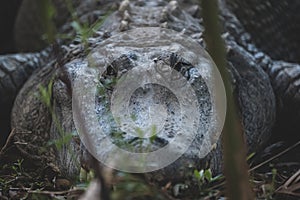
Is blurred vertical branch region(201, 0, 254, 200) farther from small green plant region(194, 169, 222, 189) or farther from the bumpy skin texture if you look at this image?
the bumpy skin texture

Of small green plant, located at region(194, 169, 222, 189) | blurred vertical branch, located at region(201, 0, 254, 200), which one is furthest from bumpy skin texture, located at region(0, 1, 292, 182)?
blurred vertical branch, located at region(201, 0, 254, 200)

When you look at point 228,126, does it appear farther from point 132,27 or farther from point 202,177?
point 132,27

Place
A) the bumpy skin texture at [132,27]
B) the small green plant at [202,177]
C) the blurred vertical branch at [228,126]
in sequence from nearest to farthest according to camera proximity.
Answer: the blurred vertical branch at [228,126]
the small green plant at [202,177]
the bumpy skin texture at [132,27]

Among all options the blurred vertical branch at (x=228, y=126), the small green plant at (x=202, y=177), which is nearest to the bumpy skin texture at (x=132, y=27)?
the small green plant at (x=202, y=177)

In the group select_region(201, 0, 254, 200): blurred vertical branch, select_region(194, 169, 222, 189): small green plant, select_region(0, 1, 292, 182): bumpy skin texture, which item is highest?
select_region(201, 0, 254, 200): blurred vertical branch

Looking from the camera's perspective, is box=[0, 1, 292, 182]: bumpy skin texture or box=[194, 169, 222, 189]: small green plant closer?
box=[194, 169, 222, 189]: small green plant

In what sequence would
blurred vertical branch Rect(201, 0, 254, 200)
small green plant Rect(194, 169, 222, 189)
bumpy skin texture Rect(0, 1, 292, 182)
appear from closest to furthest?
blurred vertical branch Rect(201, 0, 254, 200)
small green plant Rect(194, 169, 222, 189)
bumpy skin texture Rect(0, 1, 292, 182)

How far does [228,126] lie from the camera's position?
5.29 feet

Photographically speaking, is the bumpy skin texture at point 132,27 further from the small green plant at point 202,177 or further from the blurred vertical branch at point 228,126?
the blurred vertical branch at point 228,126

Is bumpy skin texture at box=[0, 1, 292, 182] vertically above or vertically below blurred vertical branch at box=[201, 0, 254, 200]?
below

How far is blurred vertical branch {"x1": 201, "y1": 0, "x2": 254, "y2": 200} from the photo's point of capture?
5.18 feet

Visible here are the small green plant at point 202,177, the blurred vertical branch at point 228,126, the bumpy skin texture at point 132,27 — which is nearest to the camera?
the blurred vertical branch at point 228,126

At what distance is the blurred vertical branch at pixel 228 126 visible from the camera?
1.58 meters

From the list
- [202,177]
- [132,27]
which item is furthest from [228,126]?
[132,27]
